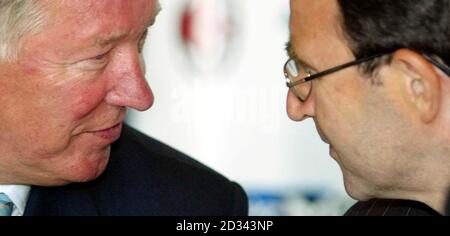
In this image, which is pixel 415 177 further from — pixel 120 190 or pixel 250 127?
pixel 250 127

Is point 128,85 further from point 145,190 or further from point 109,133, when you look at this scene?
point 145,190

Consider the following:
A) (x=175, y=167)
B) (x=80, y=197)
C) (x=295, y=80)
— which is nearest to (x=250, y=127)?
(x=175, y=167)

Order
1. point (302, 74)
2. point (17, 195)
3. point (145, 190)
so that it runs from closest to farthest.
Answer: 1. point (302, 74)
2. point (17, 195)
3. point (145, 190)

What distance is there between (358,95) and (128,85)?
0.47m

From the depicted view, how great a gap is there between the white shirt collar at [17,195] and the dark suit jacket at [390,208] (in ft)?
2.25

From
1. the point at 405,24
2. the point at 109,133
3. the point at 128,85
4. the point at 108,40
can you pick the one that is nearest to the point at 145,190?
the point at 109,133

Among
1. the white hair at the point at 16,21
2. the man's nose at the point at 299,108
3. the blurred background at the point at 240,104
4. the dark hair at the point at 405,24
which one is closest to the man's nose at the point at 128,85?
the white hair at the point at 16,21

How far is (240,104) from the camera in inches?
105

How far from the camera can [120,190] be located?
6.81ft

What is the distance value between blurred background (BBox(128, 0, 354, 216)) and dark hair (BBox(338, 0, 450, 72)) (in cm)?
103

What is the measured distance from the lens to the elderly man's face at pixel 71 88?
5.74 ft

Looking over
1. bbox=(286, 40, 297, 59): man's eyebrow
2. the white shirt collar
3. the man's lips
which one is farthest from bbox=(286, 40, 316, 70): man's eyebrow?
the white shirt collar

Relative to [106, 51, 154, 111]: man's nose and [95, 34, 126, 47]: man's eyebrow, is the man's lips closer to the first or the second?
[106, 51, 154, 111]: man's nose

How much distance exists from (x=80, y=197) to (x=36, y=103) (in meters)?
0.32
